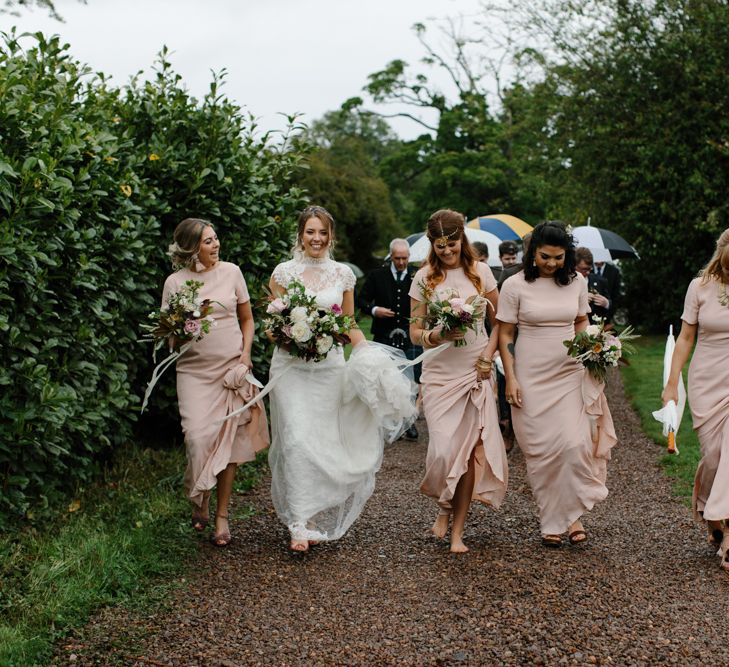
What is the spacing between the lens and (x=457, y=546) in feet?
21.5

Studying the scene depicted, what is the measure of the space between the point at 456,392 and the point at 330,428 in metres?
0.91

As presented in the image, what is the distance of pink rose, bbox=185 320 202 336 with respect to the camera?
662 cm

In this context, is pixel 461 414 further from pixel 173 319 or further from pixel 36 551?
pixel 36 551

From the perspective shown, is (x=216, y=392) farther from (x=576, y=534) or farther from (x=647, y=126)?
(x=647, y=126)

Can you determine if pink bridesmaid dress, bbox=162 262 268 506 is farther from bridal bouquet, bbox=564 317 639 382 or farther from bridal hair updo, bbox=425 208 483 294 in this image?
bridal bouquet, bbox=564 317 639 382

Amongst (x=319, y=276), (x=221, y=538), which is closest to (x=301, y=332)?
(x=319, y=276)

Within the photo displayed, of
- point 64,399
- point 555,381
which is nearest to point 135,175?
point 64,399

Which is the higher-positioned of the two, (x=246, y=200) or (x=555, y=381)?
(x=246, y=200)

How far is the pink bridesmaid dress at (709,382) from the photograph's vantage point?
6.39m

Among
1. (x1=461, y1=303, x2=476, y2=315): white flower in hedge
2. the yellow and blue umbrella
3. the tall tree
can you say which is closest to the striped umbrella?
the yellow and blue umbrella

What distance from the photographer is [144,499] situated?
24.6 ft

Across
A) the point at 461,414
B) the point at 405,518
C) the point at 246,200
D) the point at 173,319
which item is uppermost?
the point at 246,200

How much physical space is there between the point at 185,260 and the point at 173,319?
0.54m

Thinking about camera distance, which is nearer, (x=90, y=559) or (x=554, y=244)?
(x=90, y=559)
